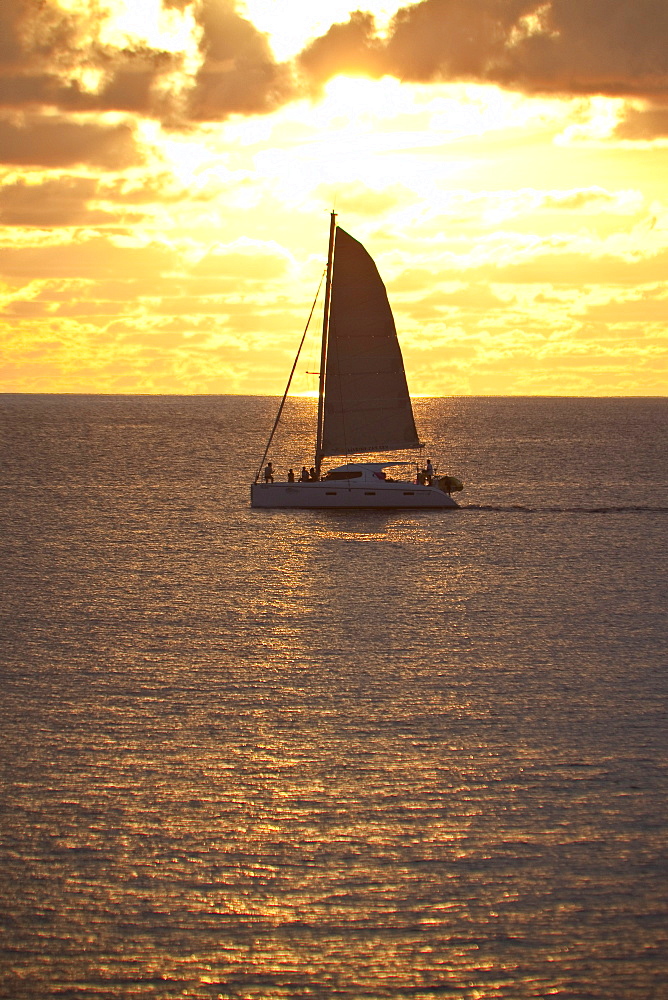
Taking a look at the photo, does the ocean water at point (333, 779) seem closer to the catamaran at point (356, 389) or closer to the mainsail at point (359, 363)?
the catamaran at point (356, 389)

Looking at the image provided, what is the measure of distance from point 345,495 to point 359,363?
28.2 ft

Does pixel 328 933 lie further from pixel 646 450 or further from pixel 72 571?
pixel 646 450

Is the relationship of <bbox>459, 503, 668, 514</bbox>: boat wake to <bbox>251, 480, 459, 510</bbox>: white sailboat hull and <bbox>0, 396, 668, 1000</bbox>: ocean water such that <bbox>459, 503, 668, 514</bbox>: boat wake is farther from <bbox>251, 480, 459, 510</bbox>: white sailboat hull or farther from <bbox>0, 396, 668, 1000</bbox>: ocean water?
<bbox>0, 396, 668, 1000</bbox>: ocean water

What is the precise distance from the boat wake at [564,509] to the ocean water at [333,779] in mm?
26046

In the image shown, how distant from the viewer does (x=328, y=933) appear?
22094 mm

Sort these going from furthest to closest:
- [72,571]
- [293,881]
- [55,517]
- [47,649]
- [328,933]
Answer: [55,517]
[72,571]
[47,649]
[293,881]
[328,933]

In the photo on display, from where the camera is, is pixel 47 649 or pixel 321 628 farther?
pixel 321 628

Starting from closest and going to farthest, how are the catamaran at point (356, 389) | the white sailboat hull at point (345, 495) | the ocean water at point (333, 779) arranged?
the ocean water at point (333, 779), the catamaran at point (356, 389), the white sailboat hull at point (345, 495)

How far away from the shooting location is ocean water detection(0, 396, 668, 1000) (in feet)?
70.1

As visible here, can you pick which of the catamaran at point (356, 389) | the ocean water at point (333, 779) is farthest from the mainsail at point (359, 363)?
the ocean water at point (333, 779)

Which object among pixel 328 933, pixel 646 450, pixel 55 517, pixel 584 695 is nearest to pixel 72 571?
pixel 55 517

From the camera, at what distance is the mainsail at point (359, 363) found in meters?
80.3

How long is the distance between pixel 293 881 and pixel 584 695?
51.4 ft

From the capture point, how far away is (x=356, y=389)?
8100cm
